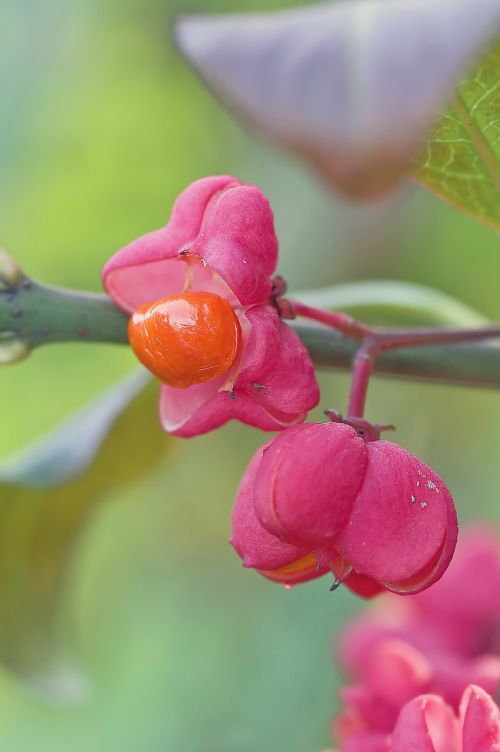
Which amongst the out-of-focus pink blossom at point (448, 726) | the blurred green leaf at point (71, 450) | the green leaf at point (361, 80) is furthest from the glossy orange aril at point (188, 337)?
the blurred green leaf at point (71, 450)

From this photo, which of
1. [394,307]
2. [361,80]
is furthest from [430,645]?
[361,80]

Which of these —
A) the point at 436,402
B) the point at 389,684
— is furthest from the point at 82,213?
the point at 389,684

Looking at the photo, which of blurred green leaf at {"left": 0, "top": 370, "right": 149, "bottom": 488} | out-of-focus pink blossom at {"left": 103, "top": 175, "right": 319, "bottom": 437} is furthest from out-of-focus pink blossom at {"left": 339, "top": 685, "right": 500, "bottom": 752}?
blurred green leaf at {"left": 0, "top": 370, "right": 149, "bottom": 488}

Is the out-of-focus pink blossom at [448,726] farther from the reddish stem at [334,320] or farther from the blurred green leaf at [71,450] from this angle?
the blurred green leaf at [71,450]

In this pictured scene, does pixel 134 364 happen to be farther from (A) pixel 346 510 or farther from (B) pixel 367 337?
(A) pixel 346 510

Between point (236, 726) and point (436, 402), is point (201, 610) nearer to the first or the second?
point (236, 726)

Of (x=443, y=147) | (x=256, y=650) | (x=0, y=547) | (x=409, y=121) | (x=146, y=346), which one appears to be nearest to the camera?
(x=409, y=121)
